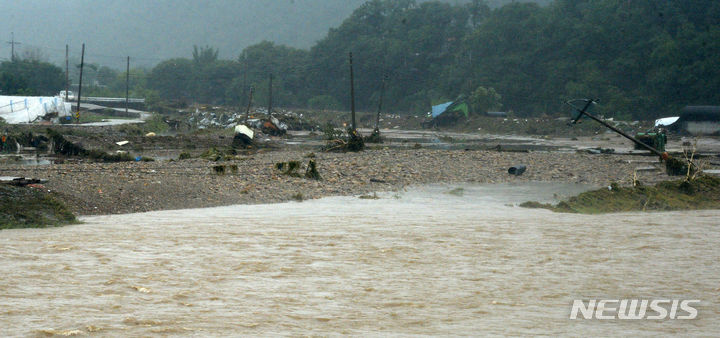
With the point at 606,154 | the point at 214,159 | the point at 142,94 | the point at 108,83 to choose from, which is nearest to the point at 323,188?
the point at 214,159

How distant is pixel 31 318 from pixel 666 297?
6.99 meters

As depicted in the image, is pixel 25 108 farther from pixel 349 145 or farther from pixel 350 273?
pixel 350 273

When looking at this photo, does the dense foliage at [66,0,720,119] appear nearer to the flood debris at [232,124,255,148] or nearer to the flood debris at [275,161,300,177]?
the flood debris at [232,124,255,148]

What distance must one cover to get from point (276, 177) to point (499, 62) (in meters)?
69.4

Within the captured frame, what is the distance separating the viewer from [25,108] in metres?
50.8

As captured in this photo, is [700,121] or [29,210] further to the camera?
[700,121]

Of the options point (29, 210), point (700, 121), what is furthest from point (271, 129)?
point (29, 210)

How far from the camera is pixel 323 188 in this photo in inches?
804

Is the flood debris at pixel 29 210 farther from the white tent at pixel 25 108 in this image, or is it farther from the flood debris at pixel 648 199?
the white tent at pixel 25 108

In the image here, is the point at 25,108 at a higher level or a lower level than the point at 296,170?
higher

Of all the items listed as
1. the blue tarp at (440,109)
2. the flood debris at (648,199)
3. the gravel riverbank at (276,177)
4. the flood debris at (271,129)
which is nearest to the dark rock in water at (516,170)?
the gravel riverbank at (276,177)

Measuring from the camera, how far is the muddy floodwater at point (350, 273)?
7.06 meters

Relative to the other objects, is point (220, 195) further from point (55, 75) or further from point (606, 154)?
point (55, 75)

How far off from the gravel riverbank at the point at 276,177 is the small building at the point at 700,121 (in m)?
23.5
